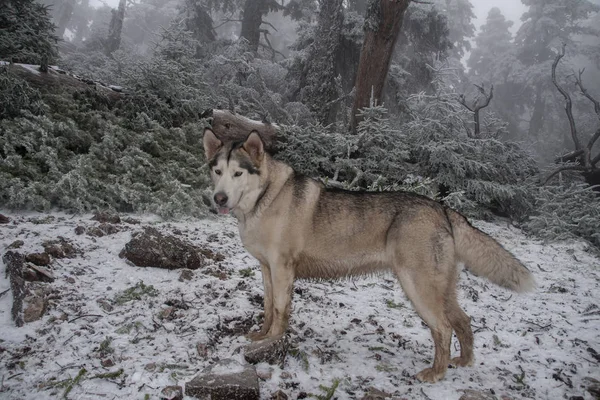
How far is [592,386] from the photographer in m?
3.24

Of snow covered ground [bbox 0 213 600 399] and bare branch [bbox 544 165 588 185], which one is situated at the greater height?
bare branch [bbox 544 165 588 185]

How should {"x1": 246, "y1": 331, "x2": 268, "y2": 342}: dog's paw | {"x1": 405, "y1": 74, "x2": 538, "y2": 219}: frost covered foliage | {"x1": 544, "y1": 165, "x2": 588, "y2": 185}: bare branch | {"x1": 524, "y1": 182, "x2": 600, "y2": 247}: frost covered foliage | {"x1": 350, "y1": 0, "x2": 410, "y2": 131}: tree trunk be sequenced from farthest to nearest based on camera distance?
1. {"x1": 544, "y1": 165, "x2": 588, "y2": 185}: bare branch
2. {"x1": 350, "y1": 0, "x2": 410, "y2": 131}: tree trunk
3. {"x1": 405, "y1": 74, "x2": 538, "y2": 219}: frost covered foliage
4. {"x1": 524, "y1": 182, "x2": 600, "y2": 247}: frost covered foliage
5. {"x1": 246, "y1": 331, "x2": 268, "y2": 342}: dog's paw

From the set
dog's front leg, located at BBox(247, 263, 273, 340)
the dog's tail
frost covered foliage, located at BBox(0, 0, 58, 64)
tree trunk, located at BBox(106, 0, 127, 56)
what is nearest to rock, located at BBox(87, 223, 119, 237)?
dog's front leg, located at BBox(247, 263, 273, 340)

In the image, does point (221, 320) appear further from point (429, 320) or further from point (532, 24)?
point (532, 24)

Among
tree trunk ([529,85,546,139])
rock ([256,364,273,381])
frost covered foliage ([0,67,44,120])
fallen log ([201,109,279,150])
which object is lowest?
rock ([256,364,273,381])

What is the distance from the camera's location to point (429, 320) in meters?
3.28

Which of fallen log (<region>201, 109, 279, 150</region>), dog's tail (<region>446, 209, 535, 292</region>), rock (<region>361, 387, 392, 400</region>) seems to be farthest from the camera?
fallen log (<region>201, 109, 279, 150</region>)

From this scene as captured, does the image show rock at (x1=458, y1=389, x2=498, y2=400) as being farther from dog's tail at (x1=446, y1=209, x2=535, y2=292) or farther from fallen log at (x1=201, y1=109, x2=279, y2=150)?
fallen log at (x1=201, y1=109, x2=279, y2=150)

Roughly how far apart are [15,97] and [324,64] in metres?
10.5

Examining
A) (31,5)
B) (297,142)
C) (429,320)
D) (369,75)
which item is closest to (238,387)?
(429,320)

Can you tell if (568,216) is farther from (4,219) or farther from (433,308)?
(4,219)

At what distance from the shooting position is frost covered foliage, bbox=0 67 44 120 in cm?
670

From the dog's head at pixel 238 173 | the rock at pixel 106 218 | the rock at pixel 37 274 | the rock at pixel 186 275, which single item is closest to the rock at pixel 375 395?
the dog's head at pixel 238 173

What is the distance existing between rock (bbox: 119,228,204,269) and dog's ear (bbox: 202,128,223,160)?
67.9 inches
